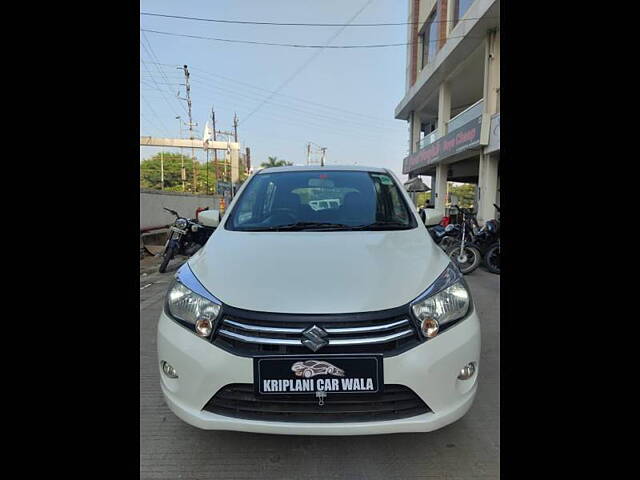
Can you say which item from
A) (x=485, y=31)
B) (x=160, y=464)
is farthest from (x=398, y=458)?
(x=485, y=31)

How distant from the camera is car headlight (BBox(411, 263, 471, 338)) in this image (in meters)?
1.59

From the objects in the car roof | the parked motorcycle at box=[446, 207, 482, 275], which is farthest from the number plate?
the parked motorcycle at box=[446, 207, 482, 275]

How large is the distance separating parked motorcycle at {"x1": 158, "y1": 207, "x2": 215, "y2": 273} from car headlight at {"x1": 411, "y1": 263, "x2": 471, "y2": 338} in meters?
5.33

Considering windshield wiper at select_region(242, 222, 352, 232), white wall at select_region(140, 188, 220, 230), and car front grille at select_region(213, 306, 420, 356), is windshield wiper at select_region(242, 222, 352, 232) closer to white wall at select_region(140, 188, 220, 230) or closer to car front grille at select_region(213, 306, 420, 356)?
car front grille at select_region(213, 306, 420, 356)

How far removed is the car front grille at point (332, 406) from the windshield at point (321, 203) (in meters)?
1.12

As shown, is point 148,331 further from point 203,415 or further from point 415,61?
point 415,61

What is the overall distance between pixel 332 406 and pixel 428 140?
648 inches

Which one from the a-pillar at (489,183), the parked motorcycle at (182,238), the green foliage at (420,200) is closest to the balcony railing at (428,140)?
the green foliage at (420,200)

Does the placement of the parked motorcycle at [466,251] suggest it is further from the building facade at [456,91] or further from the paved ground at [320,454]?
the paved ground at [320,454]

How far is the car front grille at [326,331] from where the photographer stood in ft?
4.92

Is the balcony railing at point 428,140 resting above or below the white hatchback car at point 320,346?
above

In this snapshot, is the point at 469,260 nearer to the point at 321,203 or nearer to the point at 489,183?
the point at 321,203

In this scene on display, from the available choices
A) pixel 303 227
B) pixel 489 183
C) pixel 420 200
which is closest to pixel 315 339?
pixel 303 227
